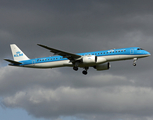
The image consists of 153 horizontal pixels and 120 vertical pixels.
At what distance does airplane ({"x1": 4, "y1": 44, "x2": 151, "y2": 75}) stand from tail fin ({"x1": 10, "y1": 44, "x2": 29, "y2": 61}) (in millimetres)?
1823

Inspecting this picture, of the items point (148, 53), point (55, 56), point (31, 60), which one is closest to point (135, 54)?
point (148, 53)

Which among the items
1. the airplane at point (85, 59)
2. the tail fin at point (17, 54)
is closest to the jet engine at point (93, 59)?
the airplane at point (85, 59)

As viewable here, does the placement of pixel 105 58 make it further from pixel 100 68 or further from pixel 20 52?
pixel 20 52

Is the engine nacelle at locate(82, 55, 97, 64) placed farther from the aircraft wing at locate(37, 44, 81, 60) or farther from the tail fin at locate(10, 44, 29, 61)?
the tail fin at locate(10, 44, 29, 61)

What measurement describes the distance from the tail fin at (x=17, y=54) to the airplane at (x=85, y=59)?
1823mm

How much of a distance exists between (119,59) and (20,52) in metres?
27.9

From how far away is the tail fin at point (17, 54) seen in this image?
81.2 m

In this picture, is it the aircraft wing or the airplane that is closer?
the aircraft wing

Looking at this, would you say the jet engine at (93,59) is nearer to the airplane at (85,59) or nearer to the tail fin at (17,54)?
the airplane at (85,59)

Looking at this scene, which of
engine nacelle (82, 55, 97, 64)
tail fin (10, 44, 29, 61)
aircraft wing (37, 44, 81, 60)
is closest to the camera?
aircraft wing (37, 44, 81, 60)

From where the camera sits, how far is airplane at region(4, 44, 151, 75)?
230 ft

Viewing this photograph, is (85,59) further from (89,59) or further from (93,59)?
(93,59)

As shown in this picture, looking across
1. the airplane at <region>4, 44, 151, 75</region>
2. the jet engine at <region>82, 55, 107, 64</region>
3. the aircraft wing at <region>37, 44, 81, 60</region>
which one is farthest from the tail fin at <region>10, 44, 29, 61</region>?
the jet engine at <region>82, 55, 107, 64</region>

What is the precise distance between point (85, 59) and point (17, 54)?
21.4 m
